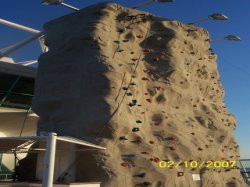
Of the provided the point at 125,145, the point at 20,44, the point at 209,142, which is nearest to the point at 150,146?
the point at 125,145

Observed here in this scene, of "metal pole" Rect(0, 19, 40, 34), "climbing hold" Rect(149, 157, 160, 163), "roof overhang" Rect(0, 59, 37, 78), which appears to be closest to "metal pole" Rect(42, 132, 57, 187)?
"climbing hold" Rect(149, 157, 160, 163)

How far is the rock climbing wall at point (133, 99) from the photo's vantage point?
1570cm

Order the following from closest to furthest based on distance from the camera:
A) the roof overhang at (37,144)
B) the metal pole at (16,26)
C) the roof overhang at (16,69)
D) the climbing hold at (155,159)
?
the roof overhang at (37,144)
the climbing hold at (155,159)
the roof overhang at (16,69)
the metal pole at (16,26)

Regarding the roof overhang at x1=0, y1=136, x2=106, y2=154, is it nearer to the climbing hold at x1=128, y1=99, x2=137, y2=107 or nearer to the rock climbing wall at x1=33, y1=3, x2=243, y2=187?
the rock climbing wall at x1=33, y1=3, x2=243, y2=187

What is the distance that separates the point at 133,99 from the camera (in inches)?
676

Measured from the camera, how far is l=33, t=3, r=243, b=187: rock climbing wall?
1570 centimetres

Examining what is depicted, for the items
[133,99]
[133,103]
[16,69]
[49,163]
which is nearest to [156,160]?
[133,103]

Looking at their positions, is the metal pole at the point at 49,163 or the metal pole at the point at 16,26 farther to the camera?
the metal pole at the point at 16,26

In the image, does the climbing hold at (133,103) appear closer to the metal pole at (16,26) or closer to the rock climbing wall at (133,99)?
the rock climbing wall at (133,99)
